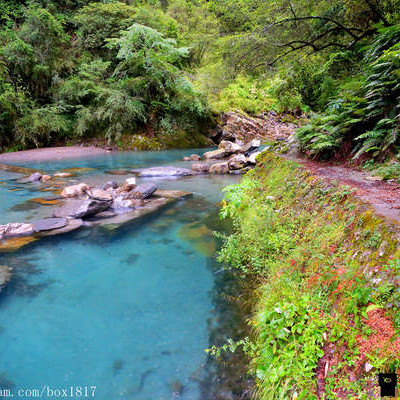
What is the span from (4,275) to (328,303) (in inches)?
185

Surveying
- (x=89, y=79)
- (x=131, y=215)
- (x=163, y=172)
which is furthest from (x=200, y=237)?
(x=89, y=79)

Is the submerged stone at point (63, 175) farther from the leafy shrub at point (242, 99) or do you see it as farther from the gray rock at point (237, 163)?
the leafy shrub at point (242, 99)

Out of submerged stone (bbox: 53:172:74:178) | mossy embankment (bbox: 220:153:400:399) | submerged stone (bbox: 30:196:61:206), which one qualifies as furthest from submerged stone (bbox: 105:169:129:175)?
mossy embankment (bbox: 220:153:400:399)

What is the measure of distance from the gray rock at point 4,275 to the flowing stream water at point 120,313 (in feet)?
0.31

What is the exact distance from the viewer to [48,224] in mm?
6125

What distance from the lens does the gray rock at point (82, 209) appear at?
6695 millimetres

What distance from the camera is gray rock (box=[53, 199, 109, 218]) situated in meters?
6.70

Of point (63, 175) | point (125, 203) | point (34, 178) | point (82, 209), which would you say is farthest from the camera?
point (63, 175)

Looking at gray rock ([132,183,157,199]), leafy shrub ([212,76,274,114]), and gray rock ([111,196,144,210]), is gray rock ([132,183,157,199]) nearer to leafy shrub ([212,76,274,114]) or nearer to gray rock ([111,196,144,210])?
gray rock ([111,196,144,210])

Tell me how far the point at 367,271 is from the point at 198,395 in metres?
1.78

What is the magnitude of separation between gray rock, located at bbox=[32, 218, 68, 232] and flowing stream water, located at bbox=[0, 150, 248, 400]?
444mm

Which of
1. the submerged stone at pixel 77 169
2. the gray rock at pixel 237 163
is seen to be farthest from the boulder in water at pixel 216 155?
A: the submerged stone at pixel 77 169

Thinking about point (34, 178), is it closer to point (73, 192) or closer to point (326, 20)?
point (73, 192)

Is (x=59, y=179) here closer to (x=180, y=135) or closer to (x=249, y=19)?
(x=249, y=19)
